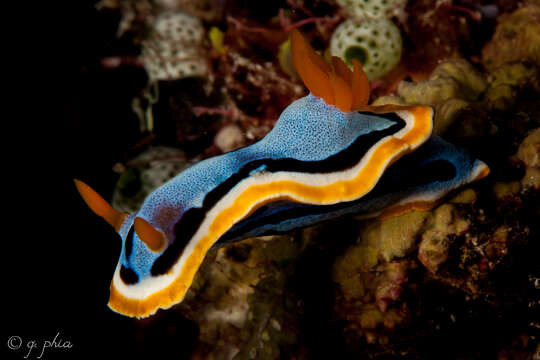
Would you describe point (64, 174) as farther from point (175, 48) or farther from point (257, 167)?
point (257, 167)

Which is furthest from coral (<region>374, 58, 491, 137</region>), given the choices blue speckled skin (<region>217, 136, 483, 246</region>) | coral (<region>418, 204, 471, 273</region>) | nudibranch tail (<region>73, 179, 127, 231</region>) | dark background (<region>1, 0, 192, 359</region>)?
dark background (<region>1, 0, 192, 359</region>)

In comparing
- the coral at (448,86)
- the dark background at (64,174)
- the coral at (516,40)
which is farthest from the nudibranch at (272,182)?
the dark background at (64,174)

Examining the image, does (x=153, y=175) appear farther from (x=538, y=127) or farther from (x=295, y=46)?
(x=538, y=127)

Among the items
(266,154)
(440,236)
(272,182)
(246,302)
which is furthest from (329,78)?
(246,302)

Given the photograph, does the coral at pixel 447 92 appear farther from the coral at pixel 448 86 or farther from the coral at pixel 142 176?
the coral at pixel 142 176

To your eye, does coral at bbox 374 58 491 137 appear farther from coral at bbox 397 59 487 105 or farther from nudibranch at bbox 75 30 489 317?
nudibranch at bbox 75 30 489 317

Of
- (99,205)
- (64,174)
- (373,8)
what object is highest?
(373,8)
